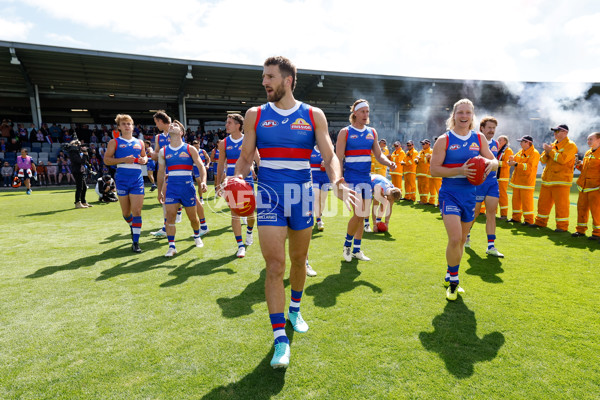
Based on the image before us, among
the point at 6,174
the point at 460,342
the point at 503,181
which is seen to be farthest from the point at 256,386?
the point at 6,174

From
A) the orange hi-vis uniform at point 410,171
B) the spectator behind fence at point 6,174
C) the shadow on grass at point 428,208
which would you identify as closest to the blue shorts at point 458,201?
the shadow on grass at point 428,208

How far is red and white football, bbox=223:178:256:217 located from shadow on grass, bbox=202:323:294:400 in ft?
4.28

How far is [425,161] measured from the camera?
1202 centimetres

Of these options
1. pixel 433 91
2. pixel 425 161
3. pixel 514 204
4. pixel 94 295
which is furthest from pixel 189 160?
pixel 433 91

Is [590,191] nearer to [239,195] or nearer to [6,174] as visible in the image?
[239,195]

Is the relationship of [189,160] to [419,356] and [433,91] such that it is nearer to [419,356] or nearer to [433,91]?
[419,356]

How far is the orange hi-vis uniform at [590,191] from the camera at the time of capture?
673 cm

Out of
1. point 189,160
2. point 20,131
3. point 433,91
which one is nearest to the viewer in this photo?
point 189,160

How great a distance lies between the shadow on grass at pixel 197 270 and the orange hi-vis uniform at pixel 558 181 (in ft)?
23.9

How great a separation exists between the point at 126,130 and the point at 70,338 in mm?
3988

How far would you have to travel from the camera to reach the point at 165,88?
1032 inches

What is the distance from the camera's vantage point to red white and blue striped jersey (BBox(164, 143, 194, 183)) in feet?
19.1

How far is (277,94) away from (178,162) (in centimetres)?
363

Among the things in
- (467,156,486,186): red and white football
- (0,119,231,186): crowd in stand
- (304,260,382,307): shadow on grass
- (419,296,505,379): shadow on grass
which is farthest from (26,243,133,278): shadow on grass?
(0,119,231,186): crowd in stand
